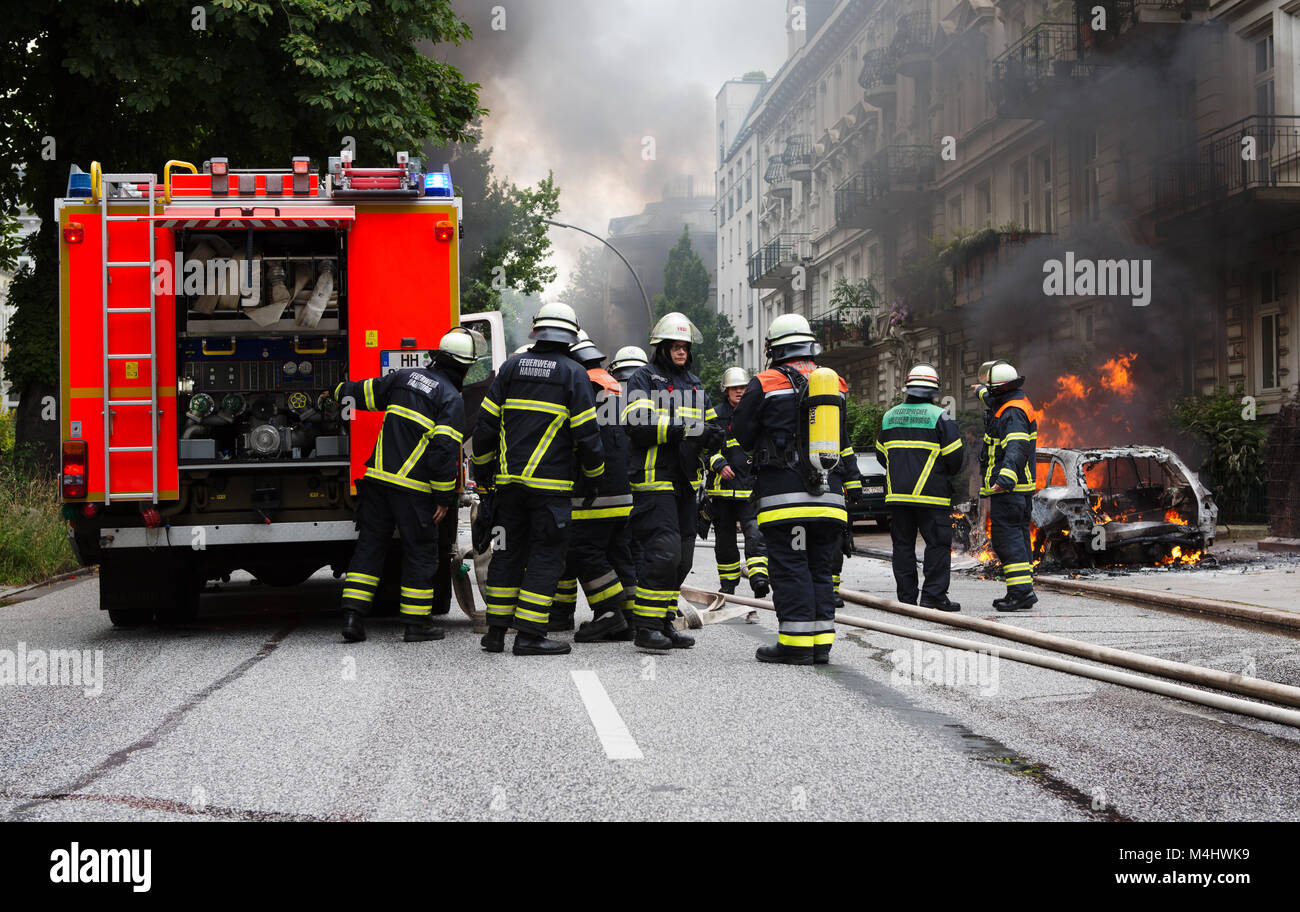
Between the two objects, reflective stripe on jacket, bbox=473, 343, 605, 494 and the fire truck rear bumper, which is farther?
the fire truck rear bumper

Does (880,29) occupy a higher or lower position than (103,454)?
higher

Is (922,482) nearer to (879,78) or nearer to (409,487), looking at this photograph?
(409,487)

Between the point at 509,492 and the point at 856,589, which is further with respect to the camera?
the point at 856,589

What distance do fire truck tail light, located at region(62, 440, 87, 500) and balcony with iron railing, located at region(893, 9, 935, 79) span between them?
28245mm

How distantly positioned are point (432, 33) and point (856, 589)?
9.47 metres

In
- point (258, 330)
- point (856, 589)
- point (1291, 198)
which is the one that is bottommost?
point (856, 589)

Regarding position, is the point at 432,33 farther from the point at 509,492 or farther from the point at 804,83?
the point at 804,83

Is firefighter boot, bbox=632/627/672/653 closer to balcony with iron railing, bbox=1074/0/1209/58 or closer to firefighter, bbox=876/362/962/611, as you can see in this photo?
firefighter, bbox=876/362/962/611

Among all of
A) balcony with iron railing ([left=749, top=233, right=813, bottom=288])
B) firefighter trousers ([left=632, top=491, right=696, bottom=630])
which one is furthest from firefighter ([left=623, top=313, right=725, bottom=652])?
balcony with iron railing ([left=749, top=233, right=813, bottom=288])

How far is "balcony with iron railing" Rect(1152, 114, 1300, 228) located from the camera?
18016mm

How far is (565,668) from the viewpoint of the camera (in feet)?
23.0

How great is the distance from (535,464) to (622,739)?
263cm
